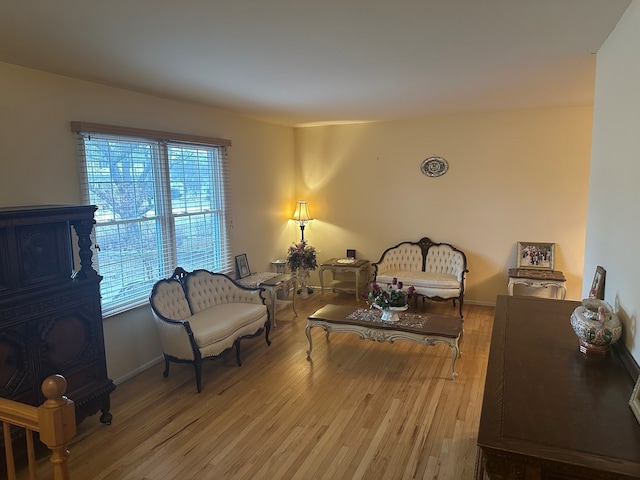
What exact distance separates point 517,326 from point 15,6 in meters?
3.09

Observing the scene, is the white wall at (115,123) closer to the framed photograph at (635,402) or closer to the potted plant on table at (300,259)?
the potted plant on table at (300,259)

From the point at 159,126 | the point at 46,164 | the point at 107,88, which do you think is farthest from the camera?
the point at 159,126

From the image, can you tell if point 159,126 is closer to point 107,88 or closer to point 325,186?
point 107,88

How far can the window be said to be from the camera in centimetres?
374

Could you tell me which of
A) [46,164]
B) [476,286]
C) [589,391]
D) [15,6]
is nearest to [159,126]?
[46,164]

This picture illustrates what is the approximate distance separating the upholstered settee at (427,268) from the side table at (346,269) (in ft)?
0.70

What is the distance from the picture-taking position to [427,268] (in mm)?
6262

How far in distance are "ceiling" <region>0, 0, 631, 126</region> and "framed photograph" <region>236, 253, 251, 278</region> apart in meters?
2.04

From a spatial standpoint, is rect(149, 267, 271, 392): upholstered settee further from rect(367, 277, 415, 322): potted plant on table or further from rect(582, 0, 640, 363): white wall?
rect(582, 0, 640, 363): white wall

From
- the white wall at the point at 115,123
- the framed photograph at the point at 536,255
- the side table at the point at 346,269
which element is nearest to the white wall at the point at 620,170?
the framed photograph at the point at 536,255

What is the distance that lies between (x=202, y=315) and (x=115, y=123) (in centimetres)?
197

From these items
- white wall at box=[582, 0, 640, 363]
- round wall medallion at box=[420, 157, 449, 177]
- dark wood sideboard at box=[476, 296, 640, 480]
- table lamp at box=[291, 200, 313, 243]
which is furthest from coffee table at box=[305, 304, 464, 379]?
round wall medallion at box=[420, 157, 449, 177]

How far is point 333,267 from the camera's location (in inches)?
253

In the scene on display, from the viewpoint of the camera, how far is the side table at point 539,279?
525 centimetres
